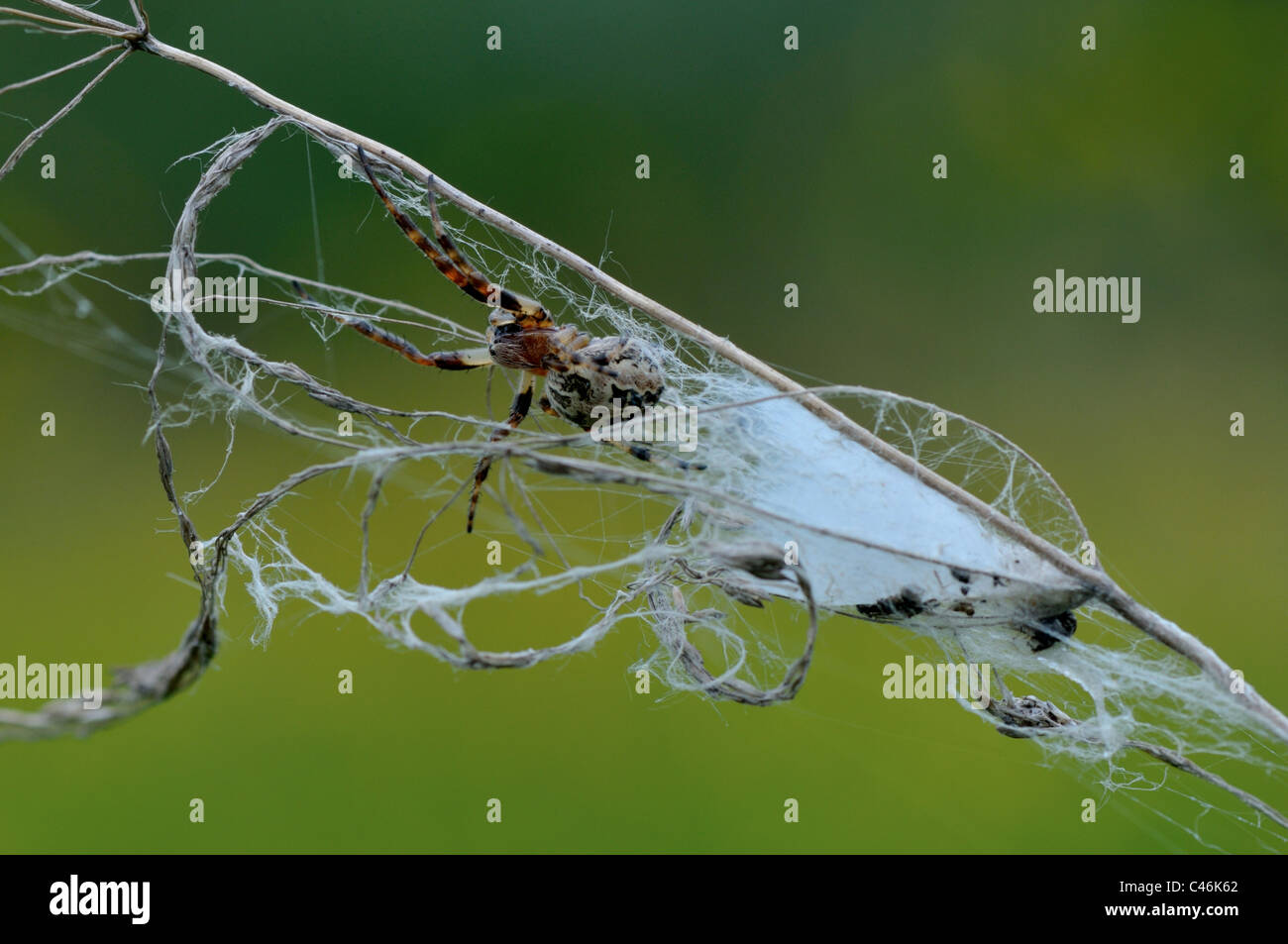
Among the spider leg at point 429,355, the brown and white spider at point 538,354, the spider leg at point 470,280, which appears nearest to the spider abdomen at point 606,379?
the brown and white spider at point 538,354

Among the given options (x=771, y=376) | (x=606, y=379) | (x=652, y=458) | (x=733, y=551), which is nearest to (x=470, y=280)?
(x=606, y=379)

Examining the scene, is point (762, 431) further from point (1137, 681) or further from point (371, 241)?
point (371, 241)

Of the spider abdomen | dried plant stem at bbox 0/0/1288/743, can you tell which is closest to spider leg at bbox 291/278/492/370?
the spider abdomen

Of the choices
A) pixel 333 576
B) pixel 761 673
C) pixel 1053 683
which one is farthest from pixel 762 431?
pixel 333 576

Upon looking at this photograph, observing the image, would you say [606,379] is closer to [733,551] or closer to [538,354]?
[538,354]

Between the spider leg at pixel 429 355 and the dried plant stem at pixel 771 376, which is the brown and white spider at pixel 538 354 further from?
the dried plant stem at pixel 771 376

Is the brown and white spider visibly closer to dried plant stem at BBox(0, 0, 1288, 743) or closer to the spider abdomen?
the spider abdomen

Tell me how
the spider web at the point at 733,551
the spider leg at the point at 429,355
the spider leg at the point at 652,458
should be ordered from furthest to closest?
the spider leg at the point at 429,355, the spider leg at the point at 652,458, the spider web at the point at 733,551
